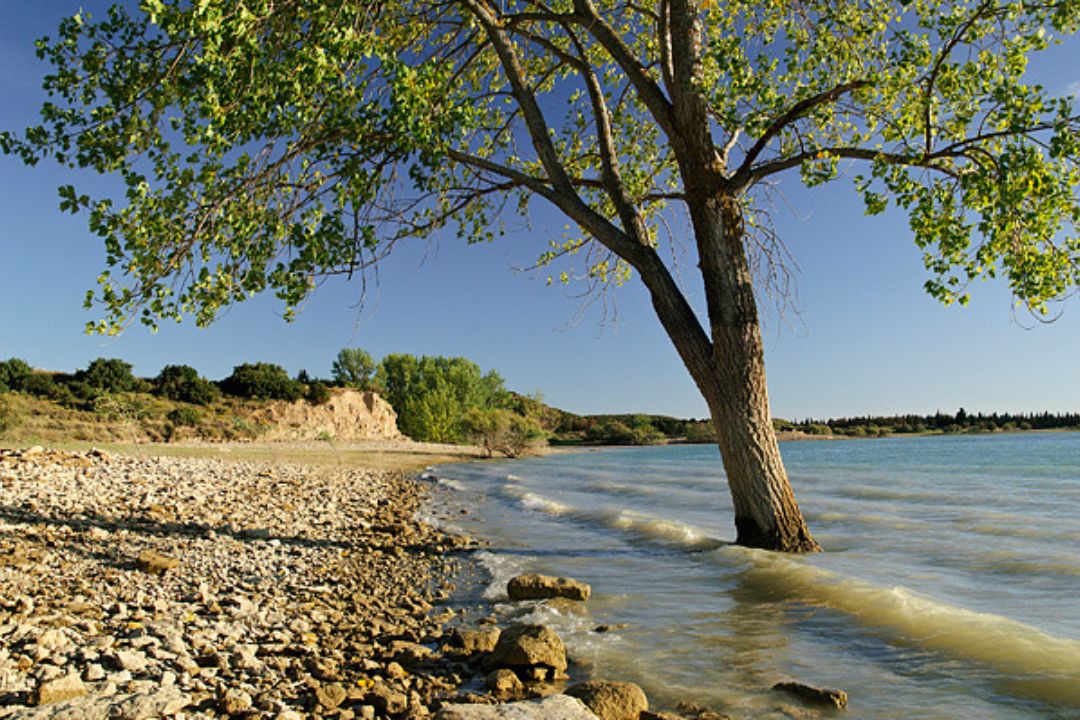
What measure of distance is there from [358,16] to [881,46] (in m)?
6.51

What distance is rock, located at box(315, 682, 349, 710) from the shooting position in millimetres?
3439

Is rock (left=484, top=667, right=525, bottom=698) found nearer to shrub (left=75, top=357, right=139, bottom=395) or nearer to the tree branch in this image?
the tree branch

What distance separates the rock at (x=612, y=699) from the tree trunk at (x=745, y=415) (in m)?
4.60

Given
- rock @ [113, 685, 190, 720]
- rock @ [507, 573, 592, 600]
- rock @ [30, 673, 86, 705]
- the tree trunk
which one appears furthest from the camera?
the tree trunk

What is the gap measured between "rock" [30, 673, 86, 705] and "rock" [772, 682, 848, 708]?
369cm

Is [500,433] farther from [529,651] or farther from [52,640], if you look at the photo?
[52,640]

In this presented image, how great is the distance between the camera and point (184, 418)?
4075cm

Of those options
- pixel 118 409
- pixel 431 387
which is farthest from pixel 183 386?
pixel 431 387

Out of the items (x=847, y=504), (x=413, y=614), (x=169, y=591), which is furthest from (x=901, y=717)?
(x=847, y=504)

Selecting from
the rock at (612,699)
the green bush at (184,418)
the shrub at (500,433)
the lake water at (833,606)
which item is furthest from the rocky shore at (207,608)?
the shrub at (500,433)

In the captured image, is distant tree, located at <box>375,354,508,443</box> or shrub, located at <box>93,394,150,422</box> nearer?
shrub, located at <box>93,394,150,422</box>

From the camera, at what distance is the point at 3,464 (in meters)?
11.8

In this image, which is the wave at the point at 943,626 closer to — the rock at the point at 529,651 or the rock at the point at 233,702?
the rock at the point at 529,651

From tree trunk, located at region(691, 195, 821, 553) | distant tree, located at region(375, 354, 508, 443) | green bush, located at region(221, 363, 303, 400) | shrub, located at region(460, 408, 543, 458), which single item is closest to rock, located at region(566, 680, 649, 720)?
tree trunk, located at region(691, 195, 821, 553)
